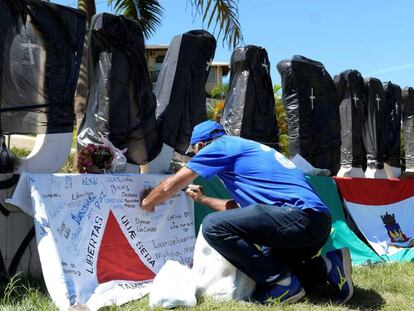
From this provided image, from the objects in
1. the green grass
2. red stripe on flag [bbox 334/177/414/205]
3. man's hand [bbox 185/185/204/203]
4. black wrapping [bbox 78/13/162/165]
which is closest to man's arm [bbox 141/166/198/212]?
man's hand [bbox 185/185/204/203]

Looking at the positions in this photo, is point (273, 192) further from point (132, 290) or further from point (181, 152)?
point (181, 152)

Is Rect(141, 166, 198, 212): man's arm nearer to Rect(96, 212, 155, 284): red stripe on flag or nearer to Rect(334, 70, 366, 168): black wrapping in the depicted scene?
Rect(96, 212, 155, 284): red stripe on flag

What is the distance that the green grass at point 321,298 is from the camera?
403cm

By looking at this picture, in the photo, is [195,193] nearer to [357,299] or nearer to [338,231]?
[357,299]

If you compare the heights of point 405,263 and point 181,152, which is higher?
point 181,152

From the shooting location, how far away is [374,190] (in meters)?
8.54

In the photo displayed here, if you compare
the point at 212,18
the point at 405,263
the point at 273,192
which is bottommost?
the point at 405,263

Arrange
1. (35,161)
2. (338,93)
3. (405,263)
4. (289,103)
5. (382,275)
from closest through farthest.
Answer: (35,161) < (382,275) < (405,263) < (289,103) < (338,93)

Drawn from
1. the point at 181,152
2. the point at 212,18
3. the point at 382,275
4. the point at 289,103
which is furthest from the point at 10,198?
the point at 212,18

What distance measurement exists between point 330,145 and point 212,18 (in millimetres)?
3255

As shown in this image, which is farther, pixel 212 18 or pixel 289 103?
pixel 212 18

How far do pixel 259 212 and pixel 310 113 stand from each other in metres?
5.21

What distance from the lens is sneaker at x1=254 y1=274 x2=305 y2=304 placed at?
4.39 meters

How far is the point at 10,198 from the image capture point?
4465 mm
